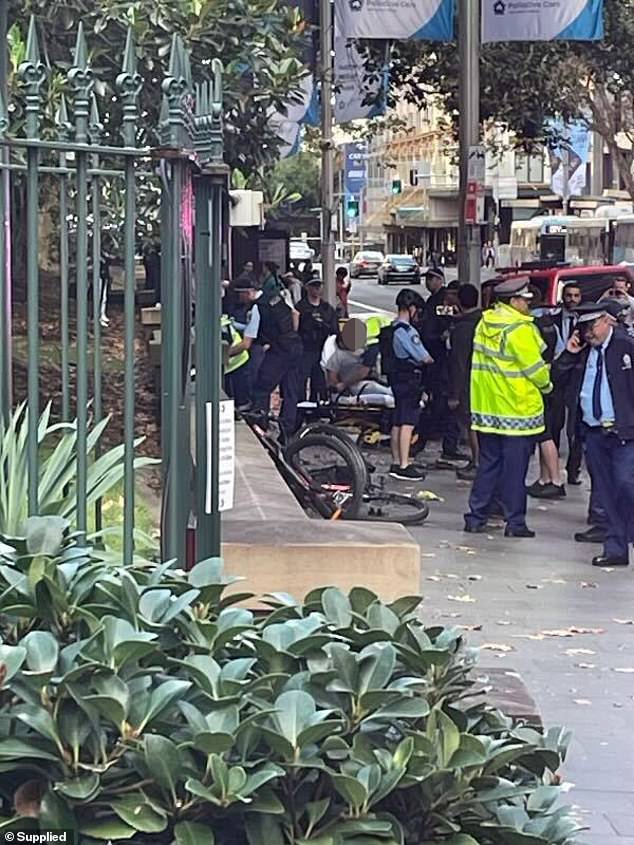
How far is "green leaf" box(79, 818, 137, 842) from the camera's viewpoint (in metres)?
3.04

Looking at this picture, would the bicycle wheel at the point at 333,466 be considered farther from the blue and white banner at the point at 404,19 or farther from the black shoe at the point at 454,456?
the blue and white banner at the point at 404,19

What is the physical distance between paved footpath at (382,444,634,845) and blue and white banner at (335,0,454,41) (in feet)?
27.0

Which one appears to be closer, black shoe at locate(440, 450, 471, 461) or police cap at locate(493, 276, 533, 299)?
police cap at locate(493, 276, 533, 299)

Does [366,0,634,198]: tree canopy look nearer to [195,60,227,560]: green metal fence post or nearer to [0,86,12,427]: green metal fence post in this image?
[195,60,227,560]: green metal fence post

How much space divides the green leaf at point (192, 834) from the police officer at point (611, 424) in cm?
752

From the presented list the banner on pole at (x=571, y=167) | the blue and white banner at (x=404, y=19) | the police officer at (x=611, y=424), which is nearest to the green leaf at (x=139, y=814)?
the police officer at (x=611, y=424)

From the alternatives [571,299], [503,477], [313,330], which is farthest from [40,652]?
[313,330]

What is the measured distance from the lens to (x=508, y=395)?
11.1 m

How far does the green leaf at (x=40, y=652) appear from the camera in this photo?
319cm

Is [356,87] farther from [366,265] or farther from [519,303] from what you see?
[366,265]

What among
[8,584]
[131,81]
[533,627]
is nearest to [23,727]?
[8,584]

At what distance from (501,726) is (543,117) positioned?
22518 mm

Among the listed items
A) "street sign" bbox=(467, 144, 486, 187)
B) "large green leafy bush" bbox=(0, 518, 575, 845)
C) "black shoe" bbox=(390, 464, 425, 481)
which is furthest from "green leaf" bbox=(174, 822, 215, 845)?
"street sign" bbox=(467, 144, 486, 187)

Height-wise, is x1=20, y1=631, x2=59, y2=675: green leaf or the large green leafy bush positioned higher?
x1=20, y1=631, x2=59, y2=675: green leaf
